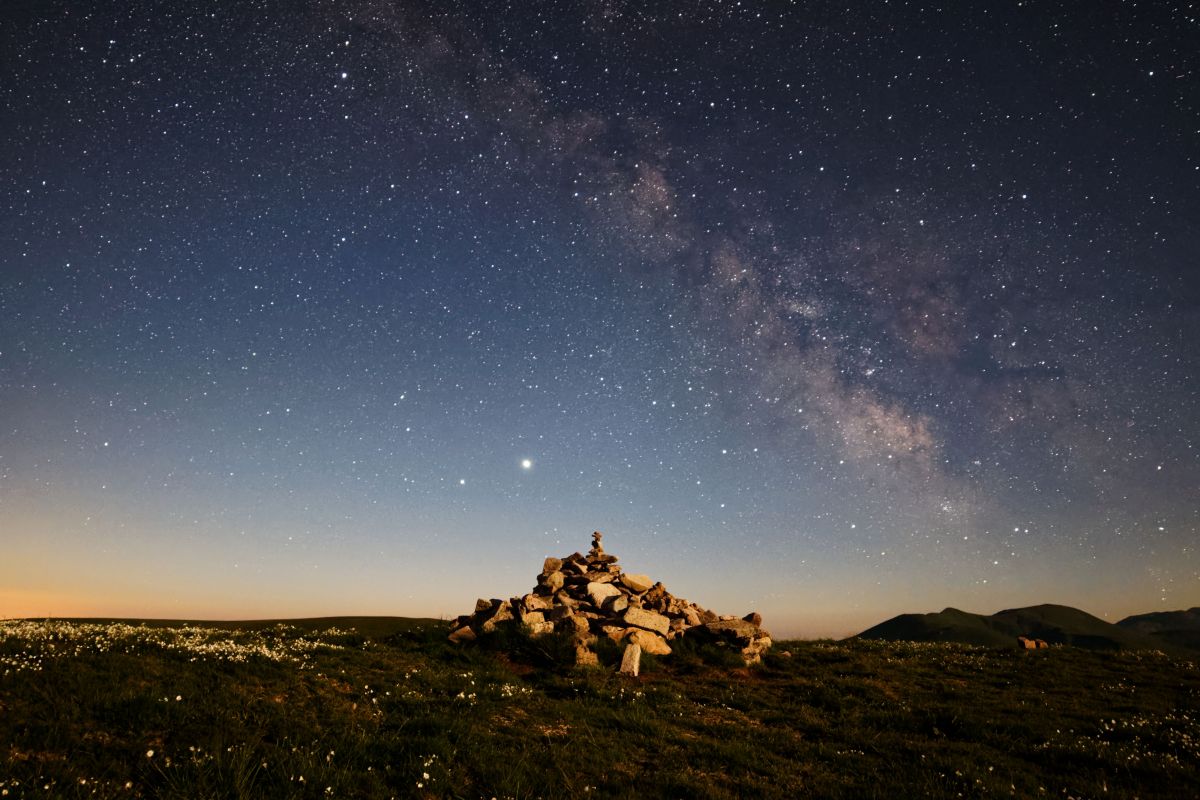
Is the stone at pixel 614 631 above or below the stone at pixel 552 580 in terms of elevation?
below

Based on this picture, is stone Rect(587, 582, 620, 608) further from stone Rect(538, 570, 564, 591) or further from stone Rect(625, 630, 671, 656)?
stone Rect(625, 630, 671, 656)

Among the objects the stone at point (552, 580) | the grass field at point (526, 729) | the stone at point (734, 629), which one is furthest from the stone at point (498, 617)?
the stone at point (734, 629)

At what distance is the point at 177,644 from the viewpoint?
47.8ft

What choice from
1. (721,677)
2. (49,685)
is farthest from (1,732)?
(721,677)

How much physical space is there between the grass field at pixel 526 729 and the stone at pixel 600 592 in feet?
17.6

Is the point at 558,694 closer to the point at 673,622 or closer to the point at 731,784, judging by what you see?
the point at 731,784

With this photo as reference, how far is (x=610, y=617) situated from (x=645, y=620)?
1336 mm

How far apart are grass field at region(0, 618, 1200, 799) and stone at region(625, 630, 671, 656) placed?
229 centimetres

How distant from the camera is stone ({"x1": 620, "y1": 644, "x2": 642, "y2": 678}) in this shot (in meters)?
17.3

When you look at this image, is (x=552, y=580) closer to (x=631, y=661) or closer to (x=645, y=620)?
(x=645, y=620)

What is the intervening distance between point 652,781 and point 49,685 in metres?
10.0

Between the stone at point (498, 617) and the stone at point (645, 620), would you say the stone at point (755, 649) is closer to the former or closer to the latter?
the stone at point (645, 620)

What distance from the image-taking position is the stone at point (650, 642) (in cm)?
2012

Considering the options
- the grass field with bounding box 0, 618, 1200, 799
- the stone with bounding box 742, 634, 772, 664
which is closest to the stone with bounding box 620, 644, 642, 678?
the grass field with bounding box 0, 618, 1200, 799
